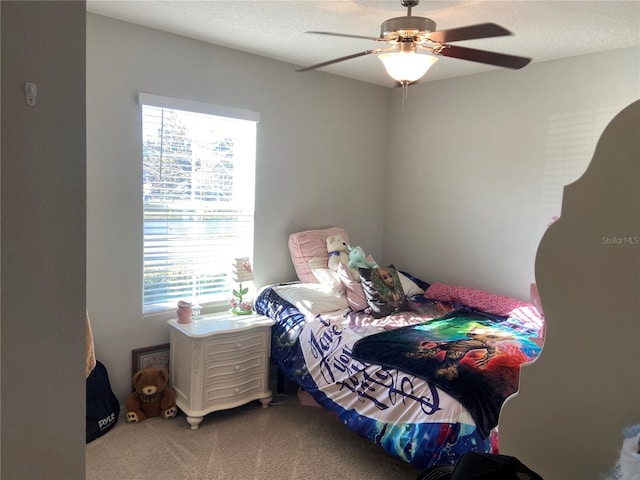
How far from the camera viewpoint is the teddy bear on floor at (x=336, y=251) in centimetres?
354

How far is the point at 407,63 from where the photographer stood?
203cm

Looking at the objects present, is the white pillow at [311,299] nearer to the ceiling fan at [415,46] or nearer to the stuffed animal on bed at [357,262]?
the stuffed animal on bed at [357,262]

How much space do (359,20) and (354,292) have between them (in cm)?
174

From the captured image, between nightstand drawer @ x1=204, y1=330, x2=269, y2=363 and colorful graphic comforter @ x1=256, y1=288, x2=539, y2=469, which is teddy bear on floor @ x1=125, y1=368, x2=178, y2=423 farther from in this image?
colorful graphic comforter @ x1=256, y1=288, x2=539, y2=469

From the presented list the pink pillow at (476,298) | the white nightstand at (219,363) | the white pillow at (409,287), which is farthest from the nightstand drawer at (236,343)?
the pink pillow at (476,298)

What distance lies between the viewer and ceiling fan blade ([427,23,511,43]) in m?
1.72


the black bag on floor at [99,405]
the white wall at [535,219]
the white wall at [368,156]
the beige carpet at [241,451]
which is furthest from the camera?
the white wall at [368,156]

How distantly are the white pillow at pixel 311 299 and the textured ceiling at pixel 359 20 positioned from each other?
167 cm

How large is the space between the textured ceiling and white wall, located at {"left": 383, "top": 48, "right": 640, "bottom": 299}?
240 millimetres

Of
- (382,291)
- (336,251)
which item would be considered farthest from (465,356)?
(336,251)

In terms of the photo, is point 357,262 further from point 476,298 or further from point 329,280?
point 476,298

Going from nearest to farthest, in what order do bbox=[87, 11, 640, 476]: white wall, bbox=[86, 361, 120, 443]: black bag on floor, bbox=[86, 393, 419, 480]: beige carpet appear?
bbox=[86, 393, 419, 480]: beige carpet
bbox=[86, 361, 120, 443]: black bag on floor
bbox=[87, 11, 640, 476]: white wall

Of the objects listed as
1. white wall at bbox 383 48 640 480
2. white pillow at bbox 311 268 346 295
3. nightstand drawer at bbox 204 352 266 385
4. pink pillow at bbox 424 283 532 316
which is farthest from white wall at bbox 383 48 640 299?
nightstand drawer at bbox 204 352 266 385

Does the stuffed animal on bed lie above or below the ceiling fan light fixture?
below
